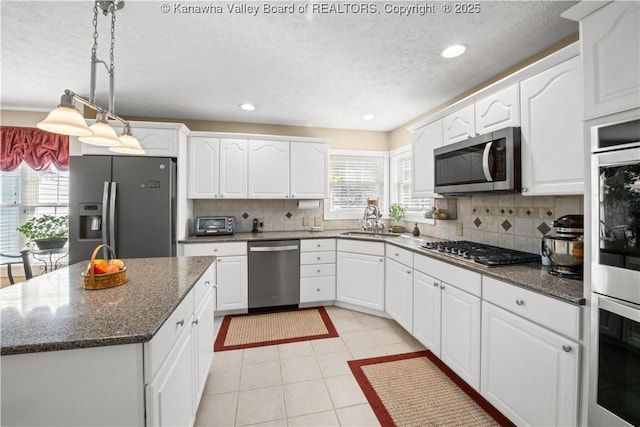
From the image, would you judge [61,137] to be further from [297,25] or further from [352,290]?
[352,290]

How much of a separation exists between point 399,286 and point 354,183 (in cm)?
188

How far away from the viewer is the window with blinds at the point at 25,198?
10.8 ft

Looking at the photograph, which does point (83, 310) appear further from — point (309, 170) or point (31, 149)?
point (31, 149)

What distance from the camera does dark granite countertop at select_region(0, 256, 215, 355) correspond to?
866mm

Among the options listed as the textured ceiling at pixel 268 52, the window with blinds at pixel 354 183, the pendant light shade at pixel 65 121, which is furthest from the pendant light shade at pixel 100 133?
the window with blinds at pixel 354 183

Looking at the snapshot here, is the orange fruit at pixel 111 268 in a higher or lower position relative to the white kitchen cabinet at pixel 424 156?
lower

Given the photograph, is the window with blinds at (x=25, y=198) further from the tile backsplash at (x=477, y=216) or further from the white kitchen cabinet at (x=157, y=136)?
the tile backsplash at (x=477, y=216)

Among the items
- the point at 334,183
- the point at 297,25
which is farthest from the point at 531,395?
the point at 334,183

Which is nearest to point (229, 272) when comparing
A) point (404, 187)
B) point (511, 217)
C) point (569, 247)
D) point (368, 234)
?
point (368, 234)

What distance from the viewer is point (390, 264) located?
295cm

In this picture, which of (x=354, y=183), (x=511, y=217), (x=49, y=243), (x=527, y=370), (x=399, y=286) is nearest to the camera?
(x=527, y=370)

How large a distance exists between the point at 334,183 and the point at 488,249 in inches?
92.1

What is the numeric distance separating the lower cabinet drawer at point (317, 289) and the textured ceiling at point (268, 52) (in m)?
2.08

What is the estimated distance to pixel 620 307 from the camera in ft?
3.52
